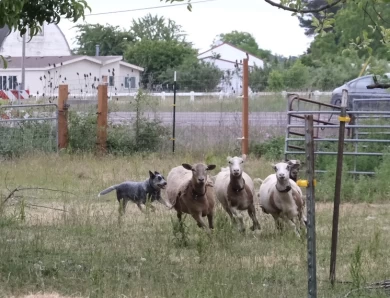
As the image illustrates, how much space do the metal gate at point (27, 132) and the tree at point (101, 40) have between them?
135 ft

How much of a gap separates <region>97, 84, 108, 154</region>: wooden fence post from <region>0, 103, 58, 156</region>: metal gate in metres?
1.01

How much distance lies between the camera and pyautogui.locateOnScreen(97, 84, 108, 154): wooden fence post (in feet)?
69.7

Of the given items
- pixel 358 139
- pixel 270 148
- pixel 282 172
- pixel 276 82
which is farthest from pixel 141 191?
pixel 276 82

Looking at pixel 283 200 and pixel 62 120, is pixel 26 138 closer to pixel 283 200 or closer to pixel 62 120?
pixel 62 120

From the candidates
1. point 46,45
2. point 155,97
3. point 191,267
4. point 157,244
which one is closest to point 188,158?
point 155,97

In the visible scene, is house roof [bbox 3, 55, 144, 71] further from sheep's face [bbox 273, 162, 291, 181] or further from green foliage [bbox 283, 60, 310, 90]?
sheep's face [bbox 273, 162, 291, 181]

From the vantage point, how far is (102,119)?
21422mm

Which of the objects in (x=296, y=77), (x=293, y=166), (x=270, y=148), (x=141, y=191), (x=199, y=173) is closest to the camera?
(x=199, y=173)

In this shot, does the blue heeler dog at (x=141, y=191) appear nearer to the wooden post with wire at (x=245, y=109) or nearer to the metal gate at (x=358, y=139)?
the metal gate at (x=358, y=139)

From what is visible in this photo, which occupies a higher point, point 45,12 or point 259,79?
point 45,12

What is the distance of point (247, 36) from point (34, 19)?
115913 millimetres

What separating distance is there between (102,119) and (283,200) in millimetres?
10312

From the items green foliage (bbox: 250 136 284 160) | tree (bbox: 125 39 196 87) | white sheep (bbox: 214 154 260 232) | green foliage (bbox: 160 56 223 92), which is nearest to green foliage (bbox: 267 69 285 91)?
green foliage (bbox: 160 56 223 92)

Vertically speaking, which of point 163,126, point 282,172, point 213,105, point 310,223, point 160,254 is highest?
point 213,105
